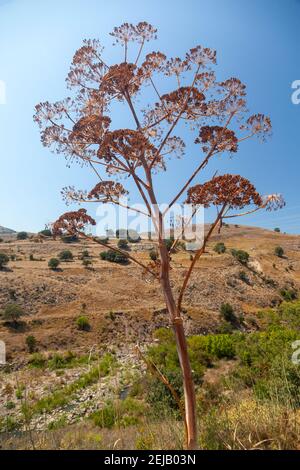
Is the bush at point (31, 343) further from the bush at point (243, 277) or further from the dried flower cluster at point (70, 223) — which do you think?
the bush at point (243, 277)

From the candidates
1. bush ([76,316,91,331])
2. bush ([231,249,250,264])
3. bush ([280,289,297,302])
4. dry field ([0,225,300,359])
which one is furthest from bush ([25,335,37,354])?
bush ([231,249,250,264])

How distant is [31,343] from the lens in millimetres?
25781

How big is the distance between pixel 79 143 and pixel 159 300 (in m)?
36.6

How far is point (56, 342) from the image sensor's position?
27.6 m

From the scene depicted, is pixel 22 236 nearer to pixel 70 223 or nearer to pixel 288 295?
pixel 288 295

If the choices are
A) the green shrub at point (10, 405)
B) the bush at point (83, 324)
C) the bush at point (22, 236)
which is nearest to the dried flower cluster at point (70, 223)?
the green shrub at point (10, 405)

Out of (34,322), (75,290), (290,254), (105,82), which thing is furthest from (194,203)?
(290,254)

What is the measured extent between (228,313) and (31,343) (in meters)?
22.0

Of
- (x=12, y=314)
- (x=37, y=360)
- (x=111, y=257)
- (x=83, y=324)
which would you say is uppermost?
(x=111, y=257)

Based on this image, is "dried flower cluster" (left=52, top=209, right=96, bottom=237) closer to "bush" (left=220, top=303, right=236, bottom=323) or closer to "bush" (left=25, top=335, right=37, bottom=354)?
"bush" (left=25, top=335, right=37, bottom=354)

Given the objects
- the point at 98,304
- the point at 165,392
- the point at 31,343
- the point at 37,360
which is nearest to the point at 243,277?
the point at 98,304

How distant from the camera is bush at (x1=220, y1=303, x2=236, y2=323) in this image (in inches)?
1437
